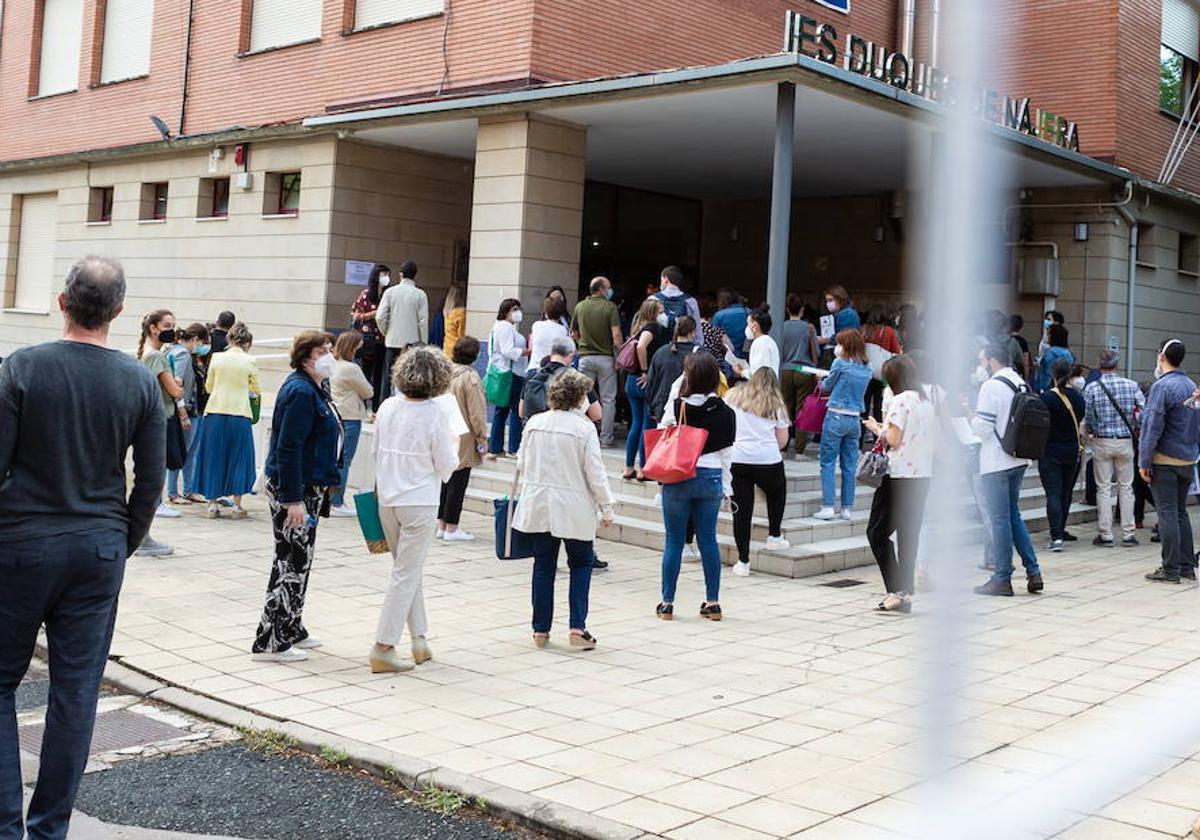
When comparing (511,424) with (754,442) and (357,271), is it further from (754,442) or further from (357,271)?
(357,271)

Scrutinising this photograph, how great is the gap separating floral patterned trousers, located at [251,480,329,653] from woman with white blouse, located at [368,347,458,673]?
45 cm

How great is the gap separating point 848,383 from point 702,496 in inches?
118

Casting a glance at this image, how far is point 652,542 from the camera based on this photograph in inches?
430

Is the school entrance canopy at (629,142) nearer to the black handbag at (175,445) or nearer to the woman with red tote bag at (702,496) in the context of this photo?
the woman with red tote bag at (702,496)

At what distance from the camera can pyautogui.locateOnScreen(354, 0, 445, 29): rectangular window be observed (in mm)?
15725

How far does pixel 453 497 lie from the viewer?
10812mm

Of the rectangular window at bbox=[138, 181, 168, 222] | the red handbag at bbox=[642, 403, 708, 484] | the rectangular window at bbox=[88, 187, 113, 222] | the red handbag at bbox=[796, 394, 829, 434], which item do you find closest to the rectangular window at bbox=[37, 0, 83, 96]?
the rectangular window at bbox=[88, 187, 113, 222]

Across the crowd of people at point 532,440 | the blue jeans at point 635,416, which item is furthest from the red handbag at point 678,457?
the blue jeans at point 635,416

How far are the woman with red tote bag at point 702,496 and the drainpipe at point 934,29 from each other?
275 inches

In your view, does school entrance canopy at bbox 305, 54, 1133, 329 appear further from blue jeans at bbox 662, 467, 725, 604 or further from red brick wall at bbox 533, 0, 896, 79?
blue jeans at bbox 662, 467, 725, 604

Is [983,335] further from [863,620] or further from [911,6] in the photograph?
[863,620]

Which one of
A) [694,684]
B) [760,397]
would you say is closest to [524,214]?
[760,397]

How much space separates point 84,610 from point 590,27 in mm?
12696

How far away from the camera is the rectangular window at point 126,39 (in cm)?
2117
